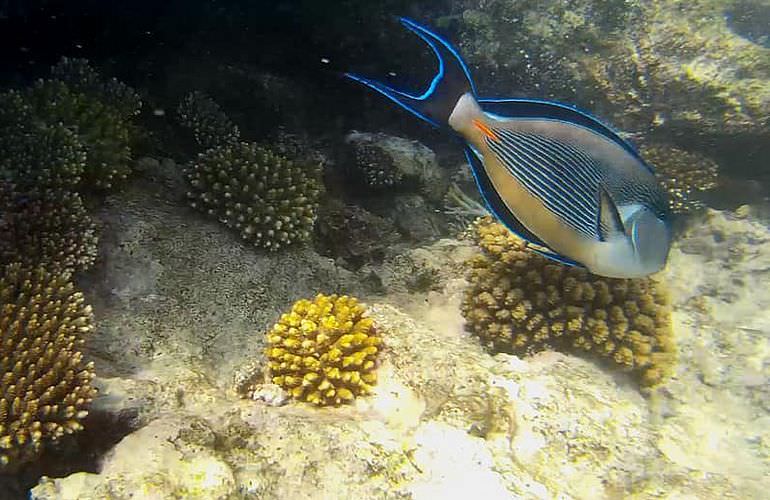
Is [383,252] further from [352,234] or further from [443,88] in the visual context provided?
[443,88]

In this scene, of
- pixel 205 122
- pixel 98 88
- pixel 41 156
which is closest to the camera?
pixel 41 156

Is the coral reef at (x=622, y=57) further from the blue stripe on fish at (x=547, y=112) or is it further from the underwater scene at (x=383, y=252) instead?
the blue stripe on fish at (x=547, y=112)

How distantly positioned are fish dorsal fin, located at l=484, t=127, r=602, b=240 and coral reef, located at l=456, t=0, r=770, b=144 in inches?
151

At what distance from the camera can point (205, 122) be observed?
592 cm

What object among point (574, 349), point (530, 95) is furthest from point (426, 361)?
point (530, 95)

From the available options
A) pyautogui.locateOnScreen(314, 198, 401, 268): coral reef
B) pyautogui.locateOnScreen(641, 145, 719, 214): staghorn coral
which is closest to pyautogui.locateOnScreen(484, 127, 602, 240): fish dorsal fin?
pyautogui.locateOnScreen(314, 198, 401, 268): coral reef

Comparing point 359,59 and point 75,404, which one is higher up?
point 359,59

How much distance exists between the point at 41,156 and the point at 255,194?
5.68 ft

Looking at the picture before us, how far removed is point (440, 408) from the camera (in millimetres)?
3459

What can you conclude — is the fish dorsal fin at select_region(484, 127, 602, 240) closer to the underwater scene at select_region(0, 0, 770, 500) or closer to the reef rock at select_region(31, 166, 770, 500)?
the underwater scene at select_region(0, 0, 770, 500)

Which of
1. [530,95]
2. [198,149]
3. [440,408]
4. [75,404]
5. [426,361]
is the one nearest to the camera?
[75,404]

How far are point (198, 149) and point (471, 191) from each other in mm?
3316

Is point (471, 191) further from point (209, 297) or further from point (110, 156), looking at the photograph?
point (110, 156)

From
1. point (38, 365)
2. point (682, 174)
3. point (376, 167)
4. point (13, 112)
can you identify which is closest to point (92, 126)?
point (13, 112)
